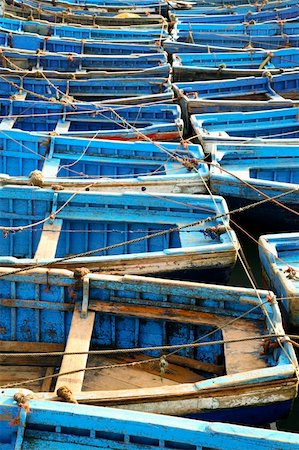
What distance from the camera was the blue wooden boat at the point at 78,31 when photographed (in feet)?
66.9

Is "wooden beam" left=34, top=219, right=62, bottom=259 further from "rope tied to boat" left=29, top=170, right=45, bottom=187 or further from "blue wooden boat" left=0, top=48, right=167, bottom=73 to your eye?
"blue wooden boat" left=0, top=48, right=167, bottom=73

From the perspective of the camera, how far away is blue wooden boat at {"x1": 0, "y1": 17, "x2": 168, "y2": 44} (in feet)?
66.9

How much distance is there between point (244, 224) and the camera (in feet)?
38.2

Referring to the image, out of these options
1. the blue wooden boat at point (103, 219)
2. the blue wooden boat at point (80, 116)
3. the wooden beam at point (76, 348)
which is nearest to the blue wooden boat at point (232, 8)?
the blue wooden boat at point (80, 116)

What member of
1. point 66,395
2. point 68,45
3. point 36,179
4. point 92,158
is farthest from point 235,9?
point 66,395

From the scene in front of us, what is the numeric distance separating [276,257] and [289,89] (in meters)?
8.98

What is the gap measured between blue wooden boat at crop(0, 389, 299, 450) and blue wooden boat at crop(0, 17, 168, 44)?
16.1 m

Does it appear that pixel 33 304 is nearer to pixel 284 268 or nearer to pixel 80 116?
pixel 284 268

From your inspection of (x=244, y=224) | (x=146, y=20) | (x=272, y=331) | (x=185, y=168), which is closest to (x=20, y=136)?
(x=185, y=168)

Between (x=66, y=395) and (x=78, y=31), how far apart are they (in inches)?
642

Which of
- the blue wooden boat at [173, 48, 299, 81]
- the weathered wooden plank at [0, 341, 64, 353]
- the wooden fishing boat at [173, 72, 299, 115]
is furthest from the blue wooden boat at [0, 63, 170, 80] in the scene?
the weathered wooden plank at [0, 341, 64, 353]

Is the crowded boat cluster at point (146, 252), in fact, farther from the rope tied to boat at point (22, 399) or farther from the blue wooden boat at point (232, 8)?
the blue wooden boat at point (232, 8)

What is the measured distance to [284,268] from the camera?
30.7ft

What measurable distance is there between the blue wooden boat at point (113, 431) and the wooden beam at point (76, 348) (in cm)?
58
